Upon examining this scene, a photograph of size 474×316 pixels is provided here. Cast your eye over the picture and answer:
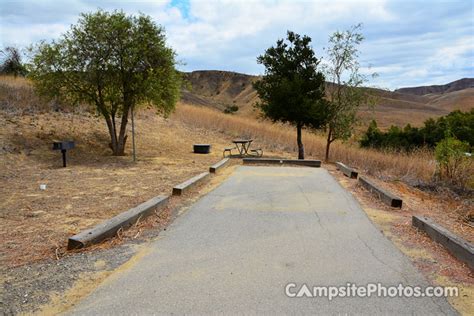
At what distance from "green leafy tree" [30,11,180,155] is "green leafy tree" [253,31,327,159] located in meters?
3.95

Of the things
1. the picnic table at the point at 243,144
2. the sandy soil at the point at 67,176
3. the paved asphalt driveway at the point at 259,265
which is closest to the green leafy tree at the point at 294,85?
the picnic table at the point at 243,144

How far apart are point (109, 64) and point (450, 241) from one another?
11.4 metres

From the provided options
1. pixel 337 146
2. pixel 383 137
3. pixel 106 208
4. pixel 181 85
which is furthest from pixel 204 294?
pixel 383 137

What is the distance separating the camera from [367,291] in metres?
3.06

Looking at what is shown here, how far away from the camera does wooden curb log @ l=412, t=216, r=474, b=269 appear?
3571 millimetres

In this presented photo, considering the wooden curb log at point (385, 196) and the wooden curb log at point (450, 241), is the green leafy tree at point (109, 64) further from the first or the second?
the wooden curb log at point (450, 241)

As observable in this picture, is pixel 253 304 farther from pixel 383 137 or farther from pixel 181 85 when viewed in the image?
pixel 383 137

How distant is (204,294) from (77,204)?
3.91m

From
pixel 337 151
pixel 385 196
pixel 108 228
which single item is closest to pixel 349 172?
pixel 385 196

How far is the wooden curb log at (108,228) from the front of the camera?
3936mm

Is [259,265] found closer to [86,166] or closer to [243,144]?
[86,166]

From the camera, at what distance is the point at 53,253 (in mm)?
3842

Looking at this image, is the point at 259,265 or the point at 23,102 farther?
the point at 23,102

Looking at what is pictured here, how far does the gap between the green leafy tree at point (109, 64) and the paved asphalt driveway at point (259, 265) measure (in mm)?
7710
